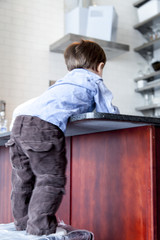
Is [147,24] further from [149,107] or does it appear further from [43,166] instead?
[43,166]

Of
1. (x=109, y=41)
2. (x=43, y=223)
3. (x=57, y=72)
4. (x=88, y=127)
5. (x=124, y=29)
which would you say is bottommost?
(x=43, y=223)

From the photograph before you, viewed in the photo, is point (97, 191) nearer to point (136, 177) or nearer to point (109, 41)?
point (136, 177)

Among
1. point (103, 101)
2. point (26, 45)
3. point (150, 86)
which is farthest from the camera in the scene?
point (150, 86)

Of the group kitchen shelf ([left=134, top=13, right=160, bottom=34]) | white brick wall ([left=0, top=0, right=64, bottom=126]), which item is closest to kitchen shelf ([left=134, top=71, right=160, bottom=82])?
kitchen shelf ([left=134, top=13, right=160, bottom=34])

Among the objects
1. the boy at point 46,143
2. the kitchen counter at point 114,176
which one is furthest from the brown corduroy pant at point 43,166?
the kitchen counter at point 114,176

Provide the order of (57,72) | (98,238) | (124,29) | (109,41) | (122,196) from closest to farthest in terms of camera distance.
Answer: (122,196)
(98,238)
(109,41)
(57,72)
(124,29)

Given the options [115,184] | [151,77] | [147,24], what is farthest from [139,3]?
[115,184]

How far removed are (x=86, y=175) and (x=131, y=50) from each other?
3286mm

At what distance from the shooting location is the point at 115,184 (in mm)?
1319

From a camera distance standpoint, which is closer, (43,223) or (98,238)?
(43,223)

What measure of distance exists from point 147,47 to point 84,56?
10.1 ft

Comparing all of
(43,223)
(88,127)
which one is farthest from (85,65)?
(43,223)

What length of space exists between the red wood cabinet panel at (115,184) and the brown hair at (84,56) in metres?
0.29

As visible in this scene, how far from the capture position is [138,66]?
454 cm
